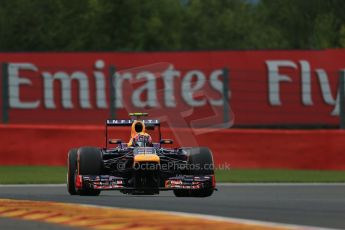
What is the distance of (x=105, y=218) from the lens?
11.1 metres

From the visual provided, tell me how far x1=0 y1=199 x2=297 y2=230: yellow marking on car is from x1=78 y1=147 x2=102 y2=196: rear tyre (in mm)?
1463

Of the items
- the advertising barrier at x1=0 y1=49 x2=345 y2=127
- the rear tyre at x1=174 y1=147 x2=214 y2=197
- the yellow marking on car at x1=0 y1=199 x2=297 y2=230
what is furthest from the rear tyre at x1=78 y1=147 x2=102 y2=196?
the advertising barrier at x1=0 y1=49 x2=345 y2=127

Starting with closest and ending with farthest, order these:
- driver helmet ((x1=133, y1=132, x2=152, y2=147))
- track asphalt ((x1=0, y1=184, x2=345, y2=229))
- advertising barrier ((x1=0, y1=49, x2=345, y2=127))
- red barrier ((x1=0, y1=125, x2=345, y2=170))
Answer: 1. track asphalt ((x1=0, y1=184, x2=345, y2=229))
2. driver helmet ((x1=133, y1=132, x2=152, y2=147))
3. red barrier ((x1=0, y1=125, x2=345, y2=170))
4. advertising barrier ((x1=0, y1=49, x2=345, y2=127))

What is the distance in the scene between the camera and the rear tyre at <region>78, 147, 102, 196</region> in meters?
14.3

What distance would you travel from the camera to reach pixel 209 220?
1077cm

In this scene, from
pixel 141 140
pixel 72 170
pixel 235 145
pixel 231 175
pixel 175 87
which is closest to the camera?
pixel 72 170

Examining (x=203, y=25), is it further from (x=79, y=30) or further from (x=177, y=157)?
(x=177, y=157)

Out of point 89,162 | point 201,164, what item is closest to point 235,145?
point 201,164

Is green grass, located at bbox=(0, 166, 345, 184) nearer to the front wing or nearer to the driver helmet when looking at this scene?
the driver helmet

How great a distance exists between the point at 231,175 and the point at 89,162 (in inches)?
251

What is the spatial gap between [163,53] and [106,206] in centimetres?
1344

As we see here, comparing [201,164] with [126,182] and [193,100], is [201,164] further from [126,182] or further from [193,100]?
[193,100]

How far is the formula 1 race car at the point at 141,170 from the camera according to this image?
14234 millimetres

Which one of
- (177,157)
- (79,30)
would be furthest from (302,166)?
(79,30)
